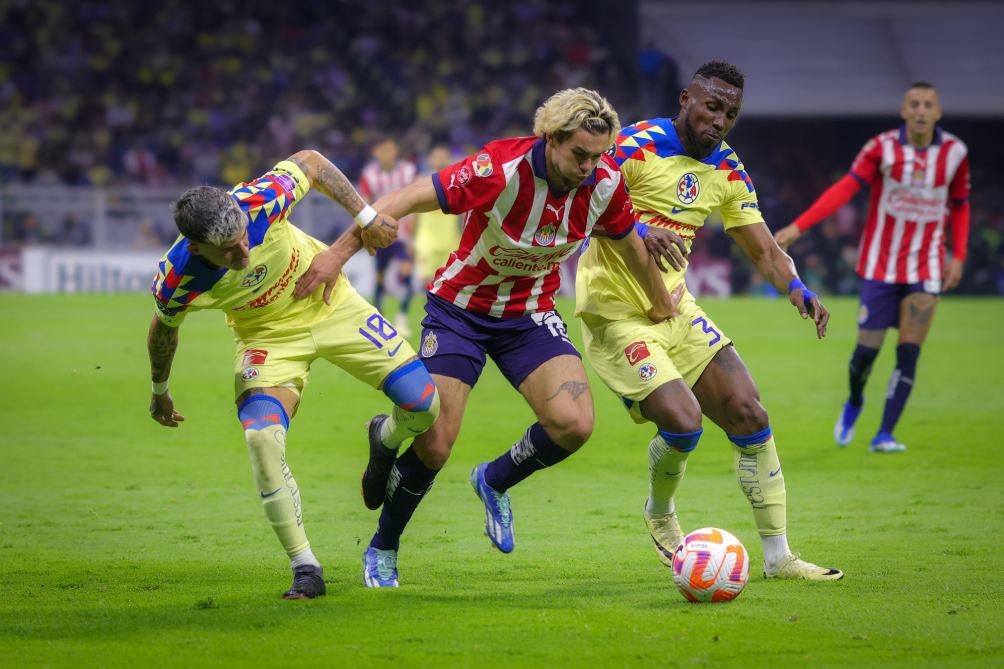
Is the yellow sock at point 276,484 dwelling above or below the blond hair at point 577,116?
below

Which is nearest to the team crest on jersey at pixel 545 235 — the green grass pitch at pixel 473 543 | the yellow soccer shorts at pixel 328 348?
the yellow soccer shorts at pixel 328 348

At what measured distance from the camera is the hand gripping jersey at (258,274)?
589cm

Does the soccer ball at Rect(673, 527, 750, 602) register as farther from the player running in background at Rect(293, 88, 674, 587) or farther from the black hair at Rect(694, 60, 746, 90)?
the black hair at Rect(694, 60, 746, 90)

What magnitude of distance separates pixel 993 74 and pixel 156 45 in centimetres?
1809

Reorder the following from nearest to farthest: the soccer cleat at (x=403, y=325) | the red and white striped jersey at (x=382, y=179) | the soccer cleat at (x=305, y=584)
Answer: the soccer cleat at (x=305, y=584) → the soccer cleat at (x=403, y=325) → the red and white striped jersey at (x=382, y=179)

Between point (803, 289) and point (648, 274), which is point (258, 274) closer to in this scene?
point (648, 274)

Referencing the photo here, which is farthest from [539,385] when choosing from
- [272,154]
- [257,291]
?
[272,154]

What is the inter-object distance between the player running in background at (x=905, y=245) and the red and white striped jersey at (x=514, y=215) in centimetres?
475

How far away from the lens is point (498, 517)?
6.82m

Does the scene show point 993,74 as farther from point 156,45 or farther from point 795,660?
point 795,660

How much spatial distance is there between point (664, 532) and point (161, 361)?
8.56 ft

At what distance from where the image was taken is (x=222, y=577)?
656 centimetres

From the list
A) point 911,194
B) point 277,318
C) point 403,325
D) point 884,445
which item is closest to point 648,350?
point 277,318

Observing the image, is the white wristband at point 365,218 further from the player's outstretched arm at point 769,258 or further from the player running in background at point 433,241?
the player running in background at point 433,241
